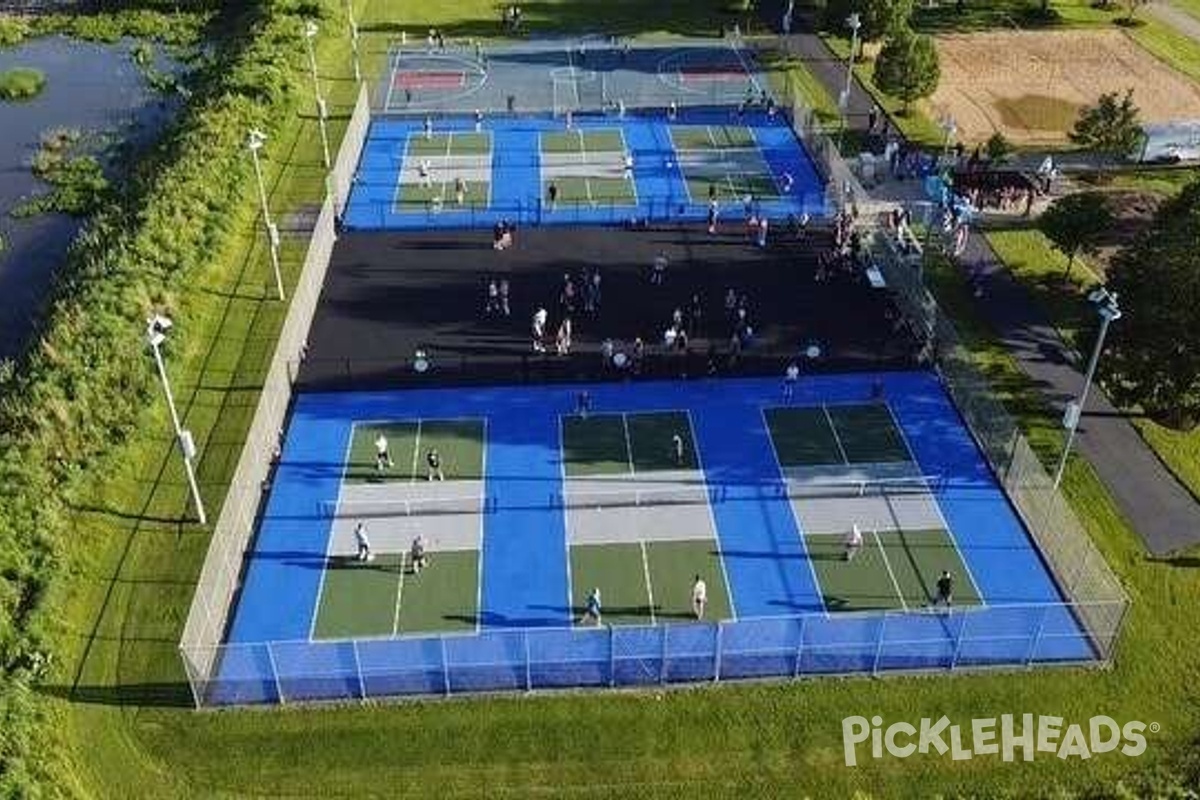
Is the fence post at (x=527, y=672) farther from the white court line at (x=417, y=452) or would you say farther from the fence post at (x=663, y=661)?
the white court line at (x=417, y=452)

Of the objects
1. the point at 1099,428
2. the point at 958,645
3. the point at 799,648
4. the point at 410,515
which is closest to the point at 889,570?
the point at 958,645

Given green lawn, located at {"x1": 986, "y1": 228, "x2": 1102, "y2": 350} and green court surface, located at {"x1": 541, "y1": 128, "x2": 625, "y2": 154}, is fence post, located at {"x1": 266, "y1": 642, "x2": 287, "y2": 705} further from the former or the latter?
green court surface, located at {"x1": 541, "y1": 128, "x2": 625, "y2": 154}

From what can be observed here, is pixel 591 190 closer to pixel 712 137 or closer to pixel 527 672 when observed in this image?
pixel 712 137

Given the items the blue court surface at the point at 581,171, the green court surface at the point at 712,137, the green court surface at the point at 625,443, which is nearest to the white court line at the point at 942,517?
the green court surface at the point at 625,443

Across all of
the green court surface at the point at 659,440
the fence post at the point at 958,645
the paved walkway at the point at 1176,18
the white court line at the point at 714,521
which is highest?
the paved walkway at the point at 1176,18

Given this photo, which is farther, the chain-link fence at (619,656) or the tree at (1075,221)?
the tree at (1075,221)

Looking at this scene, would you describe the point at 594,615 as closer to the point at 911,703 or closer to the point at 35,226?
the point at 911,703
